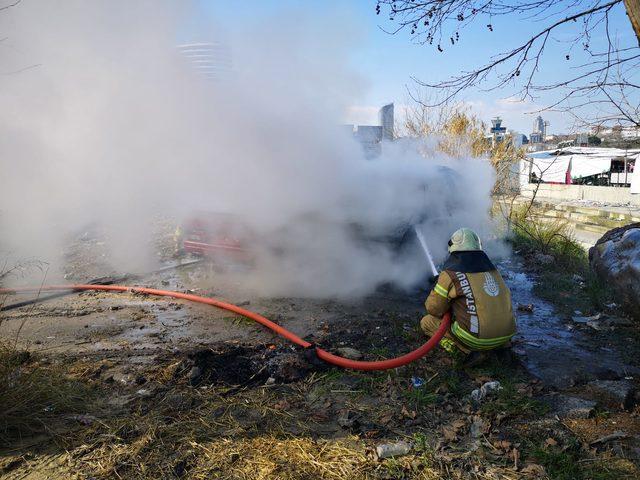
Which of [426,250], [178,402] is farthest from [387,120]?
[178,402]

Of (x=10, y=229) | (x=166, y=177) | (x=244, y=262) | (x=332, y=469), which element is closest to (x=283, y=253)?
(x=244, y=262)

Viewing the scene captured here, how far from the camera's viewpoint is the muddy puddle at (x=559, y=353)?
380cm

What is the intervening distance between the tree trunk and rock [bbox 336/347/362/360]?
10.0 ft

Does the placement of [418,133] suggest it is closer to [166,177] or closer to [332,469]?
[166,177]

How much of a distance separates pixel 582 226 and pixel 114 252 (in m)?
9.71

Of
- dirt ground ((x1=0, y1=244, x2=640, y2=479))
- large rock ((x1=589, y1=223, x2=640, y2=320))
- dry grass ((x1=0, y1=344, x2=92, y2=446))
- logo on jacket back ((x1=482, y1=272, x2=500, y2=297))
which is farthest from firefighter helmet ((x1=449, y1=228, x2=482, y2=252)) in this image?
dry grass ((x1=0, y1=344, x2=92, y2=446))

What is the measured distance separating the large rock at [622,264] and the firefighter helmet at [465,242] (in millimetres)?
2771

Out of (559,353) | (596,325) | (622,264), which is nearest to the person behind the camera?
(559,353)

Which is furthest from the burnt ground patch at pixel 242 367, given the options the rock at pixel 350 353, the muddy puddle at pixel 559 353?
the muddy puddle at pixel 559 353

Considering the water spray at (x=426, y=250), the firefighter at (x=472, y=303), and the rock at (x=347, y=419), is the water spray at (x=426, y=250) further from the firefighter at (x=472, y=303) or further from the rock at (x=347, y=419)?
the rock at (x=347, y=419)

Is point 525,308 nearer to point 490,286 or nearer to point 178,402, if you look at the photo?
point 490,286

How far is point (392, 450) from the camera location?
2.56 meters

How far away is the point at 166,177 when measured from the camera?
A: 7.47 meters

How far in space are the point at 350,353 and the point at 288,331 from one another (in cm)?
90
